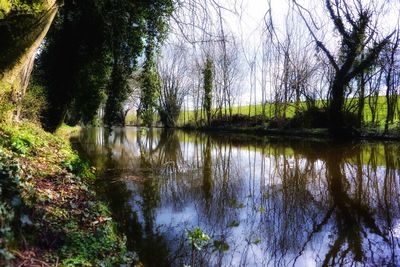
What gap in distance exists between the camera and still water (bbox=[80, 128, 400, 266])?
441cm

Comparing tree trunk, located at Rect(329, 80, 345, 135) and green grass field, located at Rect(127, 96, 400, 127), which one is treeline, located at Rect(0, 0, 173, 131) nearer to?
tree trunk, located at Rect(329, 80, 345, 135)

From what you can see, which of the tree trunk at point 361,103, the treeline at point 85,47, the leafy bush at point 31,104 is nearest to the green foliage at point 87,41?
the treeline at point 85,47

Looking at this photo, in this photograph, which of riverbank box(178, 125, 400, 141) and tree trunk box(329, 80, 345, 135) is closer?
tree trunk box(329, 80, 345, 135)

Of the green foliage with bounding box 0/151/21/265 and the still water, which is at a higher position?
the green foliage with bounding box 0/151/21/265

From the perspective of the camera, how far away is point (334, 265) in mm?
4125

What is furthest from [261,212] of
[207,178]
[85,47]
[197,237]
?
[85,47]

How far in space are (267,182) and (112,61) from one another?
1107cm

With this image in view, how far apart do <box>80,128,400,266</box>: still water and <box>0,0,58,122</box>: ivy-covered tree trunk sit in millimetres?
2801

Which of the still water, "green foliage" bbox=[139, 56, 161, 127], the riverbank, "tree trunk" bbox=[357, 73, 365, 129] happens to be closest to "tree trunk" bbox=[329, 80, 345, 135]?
the riverbank

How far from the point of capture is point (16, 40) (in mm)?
6629

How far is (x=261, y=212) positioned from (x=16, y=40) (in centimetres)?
577

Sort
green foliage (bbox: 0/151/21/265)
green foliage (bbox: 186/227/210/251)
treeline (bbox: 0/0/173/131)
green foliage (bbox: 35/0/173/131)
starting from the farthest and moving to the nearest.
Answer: green foliage (bbox: 35/0/173/131), treeline (bbox: 0/0/173/131), green foliage (bbox: 186/227/210/251), green foliage (bbox: 0/151/21/265)

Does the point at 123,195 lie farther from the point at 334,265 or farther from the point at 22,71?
→ the point at 334,265

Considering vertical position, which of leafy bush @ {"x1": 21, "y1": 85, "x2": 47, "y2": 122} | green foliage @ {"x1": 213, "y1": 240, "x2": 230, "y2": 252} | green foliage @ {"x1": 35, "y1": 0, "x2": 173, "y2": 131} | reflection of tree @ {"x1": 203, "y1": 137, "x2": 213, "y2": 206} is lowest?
green foliage @ {"x1": 213, "y1": 240, "x2": 230, "y2": 252}
